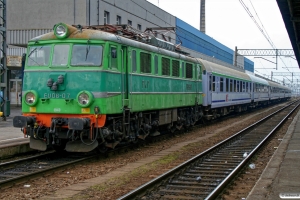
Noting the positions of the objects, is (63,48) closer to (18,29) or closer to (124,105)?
(124,105)

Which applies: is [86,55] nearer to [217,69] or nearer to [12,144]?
[12,144]

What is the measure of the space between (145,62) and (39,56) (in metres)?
3.36

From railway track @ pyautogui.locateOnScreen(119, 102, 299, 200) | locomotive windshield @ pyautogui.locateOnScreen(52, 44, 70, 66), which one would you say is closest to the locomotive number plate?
locomotive windshield @ pyautogui.locateOnScreen(52, 44, 70, 66)

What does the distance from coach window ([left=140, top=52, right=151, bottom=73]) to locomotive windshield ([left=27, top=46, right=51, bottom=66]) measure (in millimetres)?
2932

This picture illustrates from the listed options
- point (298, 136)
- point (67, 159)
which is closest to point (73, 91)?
point (67, 159)

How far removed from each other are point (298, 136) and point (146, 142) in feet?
20.3

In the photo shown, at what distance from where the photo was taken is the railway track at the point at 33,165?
9.27 meters

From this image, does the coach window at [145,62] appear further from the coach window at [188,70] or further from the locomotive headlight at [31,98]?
the coach window at [188,70]

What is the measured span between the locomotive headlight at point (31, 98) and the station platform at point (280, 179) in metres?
6.16

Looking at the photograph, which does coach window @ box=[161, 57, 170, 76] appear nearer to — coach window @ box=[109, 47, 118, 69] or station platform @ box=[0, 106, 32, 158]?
coach window @ box=[109, 47, 118, 69]

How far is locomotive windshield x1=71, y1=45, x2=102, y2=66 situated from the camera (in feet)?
37.2

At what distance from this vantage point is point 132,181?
9.26 m

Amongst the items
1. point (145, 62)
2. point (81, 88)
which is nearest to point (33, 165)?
point (81, 88)

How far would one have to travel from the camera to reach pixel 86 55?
11.4 metres
